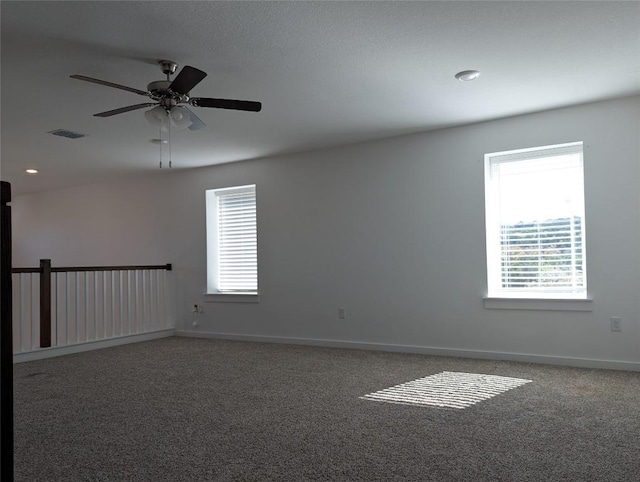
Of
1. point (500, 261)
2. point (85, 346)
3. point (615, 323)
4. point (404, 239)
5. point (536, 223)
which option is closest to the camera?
point (615, 323)

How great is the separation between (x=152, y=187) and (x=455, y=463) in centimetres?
643

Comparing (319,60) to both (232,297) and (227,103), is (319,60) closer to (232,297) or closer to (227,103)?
(227,103)

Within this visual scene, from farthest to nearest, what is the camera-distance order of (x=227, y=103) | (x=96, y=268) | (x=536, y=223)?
(x=96, y=268), (x=536, y=223), (x=227, y=103)

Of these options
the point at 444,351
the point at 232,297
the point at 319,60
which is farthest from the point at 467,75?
the point at 232,297

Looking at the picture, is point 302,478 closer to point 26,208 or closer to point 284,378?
point 284,378

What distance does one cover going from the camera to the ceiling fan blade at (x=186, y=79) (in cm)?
309

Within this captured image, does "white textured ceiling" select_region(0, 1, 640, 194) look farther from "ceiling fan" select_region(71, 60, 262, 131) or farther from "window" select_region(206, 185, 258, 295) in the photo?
"window" select_region(206, 185, 258, 295)

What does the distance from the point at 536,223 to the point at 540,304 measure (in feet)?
2.57

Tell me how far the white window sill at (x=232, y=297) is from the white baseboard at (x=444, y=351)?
45 cm

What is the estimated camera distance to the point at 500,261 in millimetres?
5227

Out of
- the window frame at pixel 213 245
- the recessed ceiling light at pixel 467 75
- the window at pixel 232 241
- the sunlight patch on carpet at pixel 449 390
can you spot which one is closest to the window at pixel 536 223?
the sunlight patch on carpet at pixel 449 390

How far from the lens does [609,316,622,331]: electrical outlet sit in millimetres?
4500

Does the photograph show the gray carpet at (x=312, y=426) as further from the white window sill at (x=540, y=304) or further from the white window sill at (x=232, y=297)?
the white window sill at (x=232, y=297)

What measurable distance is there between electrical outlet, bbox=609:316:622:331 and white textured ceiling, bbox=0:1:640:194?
6.32 ft
